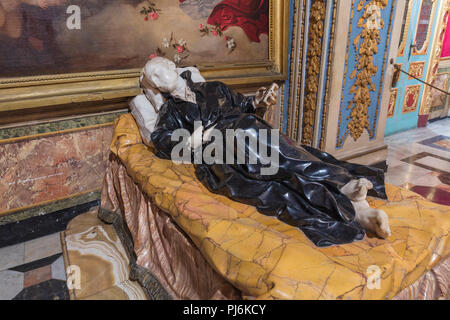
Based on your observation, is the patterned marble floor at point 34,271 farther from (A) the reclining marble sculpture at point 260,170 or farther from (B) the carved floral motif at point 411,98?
(B) the carved floral motif at point 411,98

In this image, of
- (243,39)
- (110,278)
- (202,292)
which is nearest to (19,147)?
(110,278)

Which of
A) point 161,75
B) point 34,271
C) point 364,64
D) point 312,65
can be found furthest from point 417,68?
point 34,271

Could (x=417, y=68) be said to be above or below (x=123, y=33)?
below

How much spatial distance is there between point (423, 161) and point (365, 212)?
2.96 metres

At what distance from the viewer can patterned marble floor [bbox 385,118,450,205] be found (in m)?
3.04

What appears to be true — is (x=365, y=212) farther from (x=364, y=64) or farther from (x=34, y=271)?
(x=364, y=64)

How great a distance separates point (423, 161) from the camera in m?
3.69

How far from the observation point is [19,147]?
2148 millimetres

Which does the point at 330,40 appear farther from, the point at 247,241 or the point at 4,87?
the point at 4,87

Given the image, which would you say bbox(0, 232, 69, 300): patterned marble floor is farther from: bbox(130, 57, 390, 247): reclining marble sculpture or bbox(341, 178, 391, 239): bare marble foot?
bbox(341, 178, 391, 239): bare marble foot

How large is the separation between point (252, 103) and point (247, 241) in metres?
1.18
